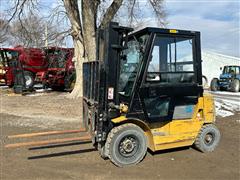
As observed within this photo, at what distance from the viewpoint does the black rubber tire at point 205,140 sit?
654cm

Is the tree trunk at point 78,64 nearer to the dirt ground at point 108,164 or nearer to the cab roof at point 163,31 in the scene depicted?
the dirt ground at point 108,164

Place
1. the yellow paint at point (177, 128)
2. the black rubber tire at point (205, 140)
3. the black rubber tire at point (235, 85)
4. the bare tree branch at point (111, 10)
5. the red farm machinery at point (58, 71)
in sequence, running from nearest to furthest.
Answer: the yellow paint at point (177, 128) → the black rubber tire at point (205, 140) → the bare tree branch at point (111, 10) → the red farm machinery at point (58, 71) → the black rubber tire at point (235, 85)

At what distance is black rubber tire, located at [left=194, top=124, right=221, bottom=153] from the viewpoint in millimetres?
6535

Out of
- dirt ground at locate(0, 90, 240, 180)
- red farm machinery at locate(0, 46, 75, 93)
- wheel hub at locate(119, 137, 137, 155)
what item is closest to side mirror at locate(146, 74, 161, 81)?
wheel hub at locate(119, 137, 137, 155)

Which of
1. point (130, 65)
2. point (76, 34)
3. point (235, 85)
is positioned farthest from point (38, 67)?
point (130, 65)

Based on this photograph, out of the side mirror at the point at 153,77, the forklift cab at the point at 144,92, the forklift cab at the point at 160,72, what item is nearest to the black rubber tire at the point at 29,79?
Result: the forklift cab at the point at 144,92

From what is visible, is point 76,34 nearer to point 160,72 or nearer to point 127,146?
point 160,72

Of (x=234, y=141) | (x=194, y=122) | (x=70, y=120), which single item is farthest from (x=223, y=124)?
(x=70, y=120)

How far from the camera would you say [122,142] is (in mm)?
5820

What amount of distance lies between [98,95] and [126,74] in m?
0.66

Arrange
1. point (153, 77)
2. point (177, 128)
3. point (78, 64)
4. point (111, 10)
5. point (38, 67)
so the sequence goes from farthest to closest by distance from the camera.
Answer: point (38, 67) < point (78, 64) < point (111, 10) < point (177, 128) < point (153, 77)

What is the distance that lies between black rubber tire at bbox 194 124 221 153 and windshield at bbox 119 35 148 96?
183 cm

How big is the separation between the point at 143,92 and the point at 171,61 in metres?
0.85

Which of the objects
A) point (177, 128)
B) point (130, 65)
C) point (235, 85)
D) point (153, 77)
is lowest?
point (177, 128)
